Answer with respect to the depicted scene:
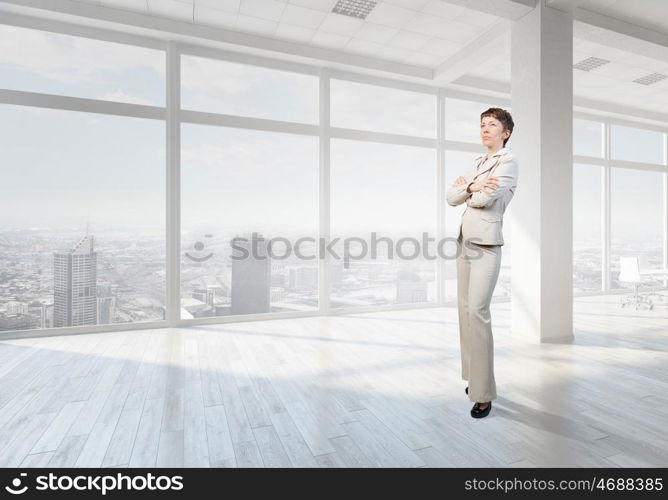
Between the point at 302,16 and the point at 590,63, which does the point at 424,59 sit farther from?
the point at 590,63

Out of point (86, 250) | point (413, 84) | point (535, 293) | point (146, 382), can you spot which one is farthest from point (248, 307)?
point (413, 84)

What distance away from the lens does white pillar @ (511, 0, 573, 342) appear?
149 inches

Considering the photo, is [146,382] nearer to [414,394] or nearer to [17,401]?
[17,401]

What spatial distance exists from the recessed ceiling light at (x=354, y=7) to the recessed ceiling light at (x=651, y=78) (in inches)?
174

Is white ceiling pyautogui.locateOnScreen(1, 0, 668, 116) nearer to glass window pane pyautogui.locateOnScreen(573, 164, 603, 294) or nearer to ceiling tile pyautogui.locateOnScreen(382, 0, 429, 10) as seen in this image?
ceiling tile pyautogui.locateOnScreen(382, 0, 429, 10)

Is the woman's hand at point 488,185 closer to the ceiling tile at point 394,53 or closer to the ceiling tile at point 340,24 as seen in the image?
the ceiling tile at point 340,24

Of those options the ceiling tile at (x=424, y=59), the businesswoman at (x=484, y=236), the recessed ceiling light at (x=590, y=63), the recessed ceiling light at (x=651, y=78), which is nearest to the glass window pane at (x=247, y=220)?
the ceiling tile at (x=424, y=59)

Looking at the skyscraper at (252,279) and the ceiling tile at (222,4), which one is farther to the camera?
the skyscraper at (252,279)

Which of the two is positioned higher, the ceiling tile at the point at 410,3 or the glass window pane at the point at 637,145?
the ceiling tile at the point at 410,3

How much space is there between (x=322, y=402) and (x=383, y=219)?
11.5ft

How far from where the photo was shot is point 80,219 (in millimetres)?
4164

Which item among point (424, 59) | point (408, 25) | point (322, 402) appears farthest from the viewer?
point (424, 59)

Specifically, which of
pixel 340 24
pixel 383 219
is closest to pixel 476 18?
pixel 340 24

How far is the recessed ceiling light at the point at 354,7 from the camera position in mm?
4086
